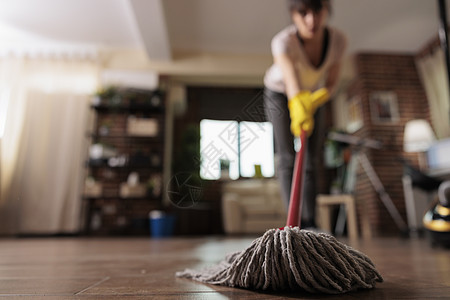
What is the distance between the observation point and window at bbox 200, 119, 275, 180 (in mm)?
533

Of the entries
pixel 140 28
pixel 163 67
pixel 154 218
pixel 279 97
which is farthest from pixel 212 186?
pixel 279 97

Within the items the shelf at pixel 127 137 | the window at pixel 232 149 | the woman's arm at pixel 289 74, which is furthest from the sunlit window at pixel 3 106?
the window at pixel 232 149

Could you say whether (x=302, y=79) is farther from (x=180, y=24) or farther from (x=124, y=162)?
(x=124, y=162)

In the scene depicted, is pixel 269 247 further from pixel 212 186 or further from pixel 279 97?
pixel 212 186

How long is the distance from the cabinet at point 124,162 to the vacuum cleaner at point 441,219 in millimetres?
2715

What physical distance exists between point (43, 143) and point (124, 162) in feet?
2.77

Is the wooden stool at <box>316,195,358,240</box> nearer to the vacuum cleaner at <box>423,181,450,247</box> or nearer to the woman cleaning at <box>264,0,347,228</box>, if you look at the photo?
the vacuum cleaner at <box>423,181,450,247</box>

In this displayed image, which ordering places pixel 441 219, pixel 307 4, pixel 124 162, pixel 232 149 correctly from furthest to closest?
pixel 124 162 → pixel 441 219 → pixel 307 4 → pixel 232 149

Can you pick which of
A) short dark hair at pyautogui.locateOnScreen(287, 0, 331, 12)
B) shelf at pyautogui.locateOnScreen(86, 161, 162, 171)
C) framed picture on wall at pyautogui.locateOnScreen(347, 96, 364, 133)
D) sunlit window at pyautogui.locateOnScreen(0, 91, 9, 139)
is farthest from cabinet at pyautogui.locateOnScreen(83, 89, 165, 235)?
short dark hair at pyautogui.locateOnScreen(287, 0, 331, 12)

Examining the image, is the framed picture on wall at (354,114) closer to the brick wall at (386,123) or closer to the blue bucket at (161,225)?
the brick wall at (386,123)

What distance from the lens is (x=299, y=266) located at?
1.20 feet

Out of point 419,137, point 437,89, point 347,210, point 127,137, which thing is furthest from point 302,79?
point 437,89

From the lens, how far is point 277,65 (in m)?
1.02

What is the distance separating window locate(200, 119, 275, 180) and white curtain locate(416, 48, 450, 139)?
10.7ft
